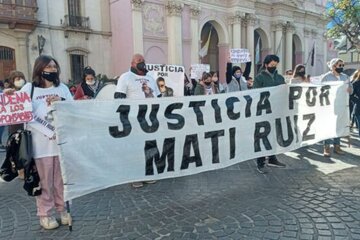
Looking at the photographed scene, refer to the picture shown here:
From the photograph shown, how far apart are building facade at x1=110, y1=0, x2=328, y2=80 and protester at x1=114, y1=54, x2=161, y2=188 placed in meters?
17.5

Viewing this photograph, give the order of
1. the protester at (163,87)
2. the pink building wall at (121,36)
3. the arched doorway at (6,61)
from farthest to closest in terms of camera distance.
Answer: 1. the pink building wall at (121,36)
2. the arched doorway at (6,61)
3. the protester at (163,87)

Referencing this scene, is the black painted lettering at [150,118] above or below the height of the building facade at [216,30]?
below

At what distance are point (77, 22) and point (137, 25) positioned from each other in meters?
3.71

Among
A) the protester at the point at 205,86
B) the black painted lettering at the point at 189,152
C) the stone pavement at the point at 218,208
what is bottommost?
the stone pavement at the point at 218,208

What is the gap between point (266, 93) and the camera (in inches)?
203

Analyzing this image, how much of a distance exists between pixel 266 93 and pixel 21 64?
17.2 m

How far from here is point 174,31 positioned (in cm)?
2392

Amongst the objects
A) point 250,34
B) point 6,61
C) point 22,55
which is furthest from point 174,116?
point 250,34

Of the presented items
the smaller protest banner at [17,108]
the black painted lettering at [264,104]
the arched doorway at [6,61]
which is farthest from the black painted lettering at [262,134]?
the arched doorway at [6,61]

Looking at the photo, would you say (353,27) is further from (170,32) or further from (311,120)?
(311,120)

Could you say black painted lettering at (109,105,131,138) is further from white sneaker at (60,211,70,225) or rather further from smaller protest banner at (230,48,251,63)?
smaller protest banner at (230,48,251,63)

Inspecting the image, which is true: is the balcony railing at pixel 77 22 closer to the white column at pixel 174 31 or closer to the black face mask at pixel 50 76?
the white column at pixel 174 31

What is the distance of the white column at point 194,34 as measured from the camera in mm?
25123

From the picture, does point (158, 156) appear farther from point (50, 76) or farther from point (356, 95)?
point (356, 95)
